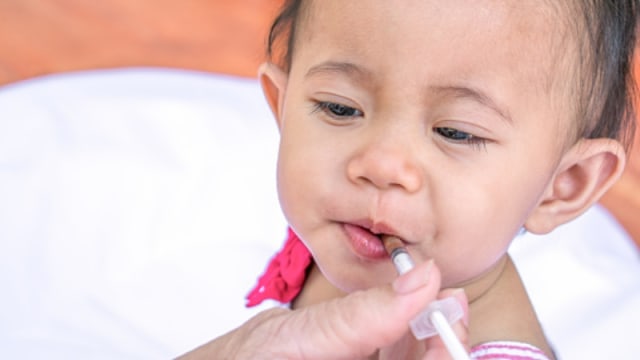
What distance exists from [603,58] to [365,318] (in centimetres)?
34

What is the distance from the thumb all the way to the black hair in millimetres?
274

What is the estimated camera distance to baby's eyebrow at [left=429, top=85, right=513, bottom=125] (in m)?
0.80

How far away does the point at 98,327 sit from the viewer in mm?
1397

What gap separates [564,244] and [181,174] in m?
0.61

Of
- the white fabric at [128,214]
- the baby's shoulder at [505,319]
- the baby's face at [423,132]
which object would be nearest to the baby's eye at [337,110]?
the baby's face at [423,132]

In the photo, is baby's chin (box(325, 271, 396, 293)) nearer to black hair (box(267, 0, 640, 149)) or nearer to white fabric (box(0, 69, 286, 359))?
black hair (box(267, 0, 640, 149))

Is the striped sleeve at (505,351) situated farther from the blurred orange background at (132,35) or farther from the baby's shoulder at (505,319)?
the blurred orange background at (132,35)

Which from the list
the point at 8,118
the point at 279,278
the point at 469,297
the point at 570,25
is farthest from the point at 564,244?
the point at 8,118

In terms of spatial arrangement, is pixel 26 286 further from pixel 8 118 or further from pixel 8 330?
pixel 8 118

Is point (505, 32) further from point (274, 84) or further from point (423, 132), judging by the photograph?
point (274, 84)

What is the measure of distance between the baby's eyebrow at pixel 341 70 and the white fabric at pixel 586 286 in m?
0.69

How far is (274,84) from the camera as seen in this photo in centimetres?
104

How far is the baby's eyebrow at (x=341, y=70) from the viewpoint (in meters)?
0.81

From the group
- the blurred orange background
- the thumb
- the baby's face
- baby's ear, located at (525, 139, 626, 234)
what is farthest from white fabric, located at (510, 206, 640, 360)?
the thumb
